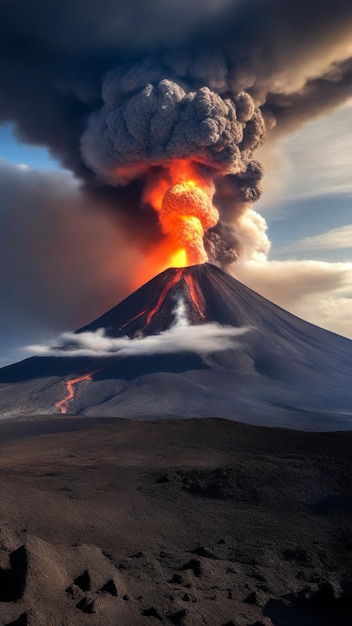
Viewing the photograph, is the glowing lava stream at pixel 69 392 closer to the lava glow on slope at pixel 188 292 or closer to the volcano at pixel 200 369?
the volcano at pixel 200 369

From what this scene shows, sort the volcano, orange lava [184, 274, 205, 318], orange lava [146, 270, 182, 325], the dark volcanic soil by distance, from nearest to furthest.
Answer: the dark volcanic soil < the volcano < orange lava [146, 270, 182, 325] < orange lava [184, 274, 205, 318]

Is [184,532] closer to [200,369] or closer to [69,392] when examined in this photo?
[69,392]

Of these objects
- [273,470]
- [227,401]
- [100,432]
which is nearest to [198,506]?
[273,470]

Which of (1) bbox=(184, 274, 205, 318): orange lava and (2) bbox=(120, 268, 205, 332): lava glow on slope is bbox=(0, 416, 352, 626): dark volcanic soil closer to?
(2) bbox=(120, 268, 205, 332): lava glow on slope

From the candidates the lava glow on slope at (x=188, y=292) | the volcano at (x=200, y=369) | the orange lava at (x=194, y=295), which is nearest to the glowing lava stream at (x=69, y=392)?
the volcano at (x=200, y=369)

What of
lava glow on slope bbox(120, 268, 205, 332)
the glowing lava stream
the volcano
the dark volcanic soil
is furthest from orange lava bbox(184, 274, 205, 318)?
the dark volcanic soil

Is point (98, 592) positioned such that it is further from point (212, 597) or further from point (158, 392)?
point (158, 392)
